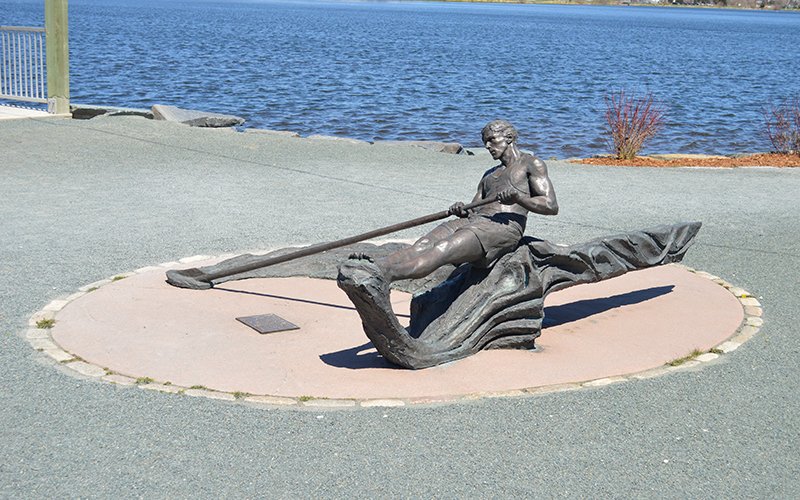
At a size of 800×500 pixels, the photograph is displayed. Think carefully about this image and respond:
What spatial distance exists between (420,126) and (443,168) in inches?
507

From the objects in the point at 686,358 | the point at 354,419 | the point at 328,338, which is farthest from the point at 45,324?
the point at 686,358

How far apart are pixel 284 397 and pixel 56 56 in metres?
15.6

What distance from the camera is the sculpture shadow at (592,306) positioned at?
8.86m

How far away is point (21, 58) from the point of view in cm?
2152

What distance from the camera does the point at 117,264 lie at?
33.2 ft

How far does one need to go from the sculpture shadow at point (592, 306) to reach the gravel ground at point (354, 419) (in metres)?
1.02

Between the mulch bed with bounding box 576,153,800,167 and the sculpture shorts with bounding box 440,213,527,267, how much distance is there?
10.8 metres

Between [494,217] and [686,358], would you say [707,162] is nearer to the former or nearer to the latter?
[686,358]

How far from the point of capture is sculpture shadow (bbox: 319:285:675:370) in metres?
7.55

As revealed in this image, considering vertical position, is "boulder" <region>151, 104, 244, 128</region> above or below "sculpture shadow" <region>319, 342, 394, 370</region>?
below

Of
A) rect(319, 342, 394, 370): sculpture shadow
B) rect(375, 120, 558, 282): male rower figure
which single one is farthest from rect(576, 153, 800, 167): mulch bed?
rect(319, 342, 394, 370): sculpture shadow

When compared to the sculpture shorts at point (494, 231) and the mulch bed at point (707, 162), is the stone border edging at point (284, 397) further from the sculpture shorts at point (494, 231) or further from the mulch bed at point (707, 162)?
the mulch bed at point (707, 162)

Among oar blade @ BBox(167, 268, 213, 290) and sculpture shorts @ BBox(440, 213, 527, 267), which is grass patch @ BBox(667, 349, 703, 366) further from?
oar blade @ BBox(167, 268, 213, 290)

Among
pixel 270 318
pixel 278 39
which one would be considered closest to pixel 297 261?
pixel 270 318
